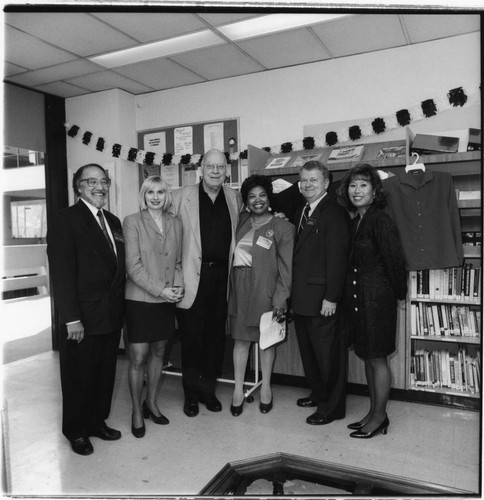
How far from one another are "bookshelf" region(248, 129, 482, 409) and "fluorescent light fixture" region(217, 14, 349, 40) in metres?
1.02

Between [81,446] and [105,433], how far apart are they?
19 centimetres

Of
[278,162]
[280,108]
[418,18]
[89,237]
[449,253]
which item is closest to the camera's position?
[89,237]

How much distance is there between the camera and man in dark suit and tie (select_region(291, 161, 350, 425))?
261 cm

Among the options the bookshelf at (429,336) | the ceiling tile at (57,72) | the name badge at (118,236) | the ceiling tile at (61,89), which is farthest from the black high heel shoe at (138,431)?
the ceiling tile at (61,89)

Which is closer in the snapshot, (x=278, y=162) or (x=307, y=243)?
(x=307, y=243)

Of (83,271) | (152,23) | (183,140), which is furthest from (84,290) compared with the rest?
(183,140)

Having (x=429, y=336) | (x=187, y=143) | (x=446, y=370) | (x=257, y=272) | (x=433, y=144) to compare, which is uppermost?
(x=187, y=143)

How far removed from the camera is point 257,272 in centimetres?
278

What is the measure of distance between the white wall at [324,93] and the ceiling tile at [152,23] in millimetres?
1053

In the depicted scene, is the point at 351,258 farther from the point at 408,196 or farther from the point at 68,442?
the point at 68,442

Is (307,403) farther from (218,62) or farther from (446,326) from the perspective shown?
(218,62)

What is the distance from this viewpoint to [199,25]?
3.17m

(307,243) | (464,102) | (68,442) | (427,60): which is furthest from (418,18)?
(68,442)

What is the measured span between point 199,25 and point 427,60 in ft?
5.95
